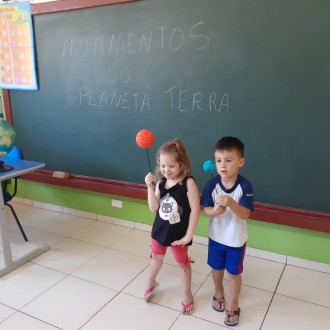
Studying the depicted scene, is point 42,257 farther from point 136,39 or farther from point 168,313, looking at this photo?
point 136,39

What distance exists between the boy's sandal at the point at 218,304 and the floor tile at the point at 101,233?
1008 millimetres

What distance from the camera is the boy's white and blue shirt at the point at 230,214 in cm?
158

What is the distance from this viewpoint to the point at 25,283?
6.89 feet

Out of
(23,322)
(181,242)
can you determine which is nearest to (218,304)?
Result: (181,242)

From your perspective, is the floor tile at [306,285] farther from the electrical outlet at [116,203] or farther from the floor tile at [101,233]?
the electrical outlet at [116,203]

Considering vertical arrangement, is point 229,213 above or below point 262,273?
above

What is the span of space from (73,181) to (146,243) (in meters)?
0.86

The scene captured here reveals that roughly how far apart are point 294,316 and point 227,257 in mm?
508

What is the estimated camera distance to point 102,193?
283 cm

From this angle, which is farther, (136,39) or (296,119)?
(136,39)

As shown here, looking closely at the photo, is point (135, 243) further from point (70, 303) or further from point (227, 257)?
point (227, 257)

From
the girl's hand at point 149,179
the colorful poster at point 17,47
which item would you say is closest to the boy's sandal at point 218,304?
the girl's hand at point 149,179

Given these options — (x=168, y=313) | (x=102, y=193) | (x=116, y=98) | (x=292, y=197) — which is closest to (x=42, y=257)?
(x=102, y=193)

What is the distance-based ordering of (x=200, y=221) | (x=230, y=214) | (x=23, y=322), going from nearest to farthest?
(x=230, y=214)
(x=23, y=322)
(x=200, y=221)
